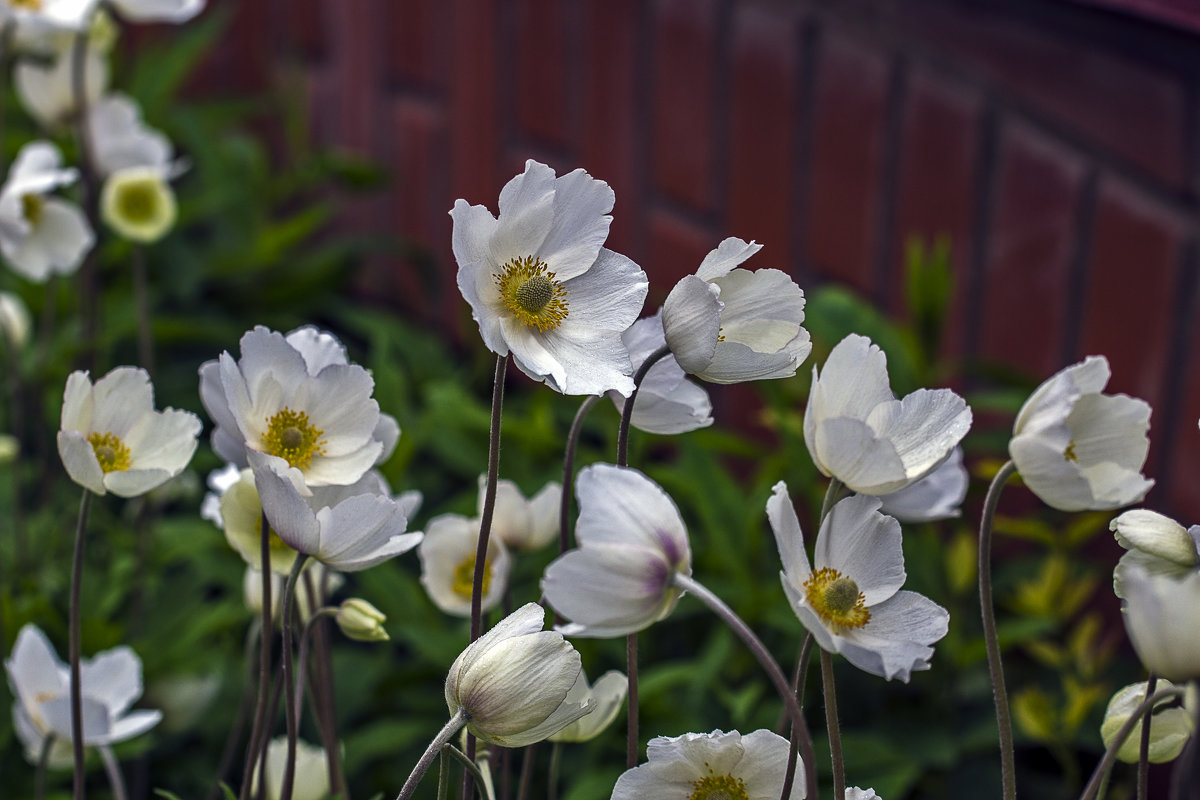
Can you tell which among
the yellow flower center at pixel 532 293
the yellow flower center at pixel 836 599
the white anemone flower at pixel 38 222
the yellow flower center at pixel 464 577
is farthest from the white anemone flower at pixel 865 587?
the white anemone flower at pixel 38 222

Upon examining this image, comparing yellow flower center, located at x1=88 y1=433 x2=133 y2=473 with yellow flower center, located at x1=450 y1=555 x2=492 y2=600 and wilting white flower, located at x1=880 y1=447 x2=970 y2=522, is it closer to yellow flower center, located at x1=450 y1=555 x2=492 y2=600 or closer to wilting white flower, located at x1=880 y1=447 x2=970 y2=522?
yellow flower center, located at x1=450 y1=555 x2=492 y2=600

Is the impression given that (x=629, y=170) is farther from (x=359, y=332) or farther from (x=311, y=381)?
(x=311, y=381)

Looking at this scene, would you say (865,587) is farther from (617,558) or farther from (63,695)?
(63,695)

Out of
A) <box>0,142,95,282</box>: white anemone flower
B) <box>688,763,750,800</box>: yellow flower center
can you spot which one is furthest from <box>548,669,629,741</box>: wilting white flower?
<box>0,142,95,282</box>: white anemone flower

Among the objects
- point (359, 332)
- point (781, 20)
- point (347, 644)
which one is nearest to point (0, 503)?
point (347, 644)

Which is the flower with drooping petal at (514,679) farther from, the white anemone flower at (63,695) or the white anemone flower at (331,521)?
the white anemone flower at (63,695)

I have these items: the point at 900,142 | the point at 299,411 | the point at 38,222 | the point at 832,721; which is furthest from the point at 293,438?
the point at 900,142
